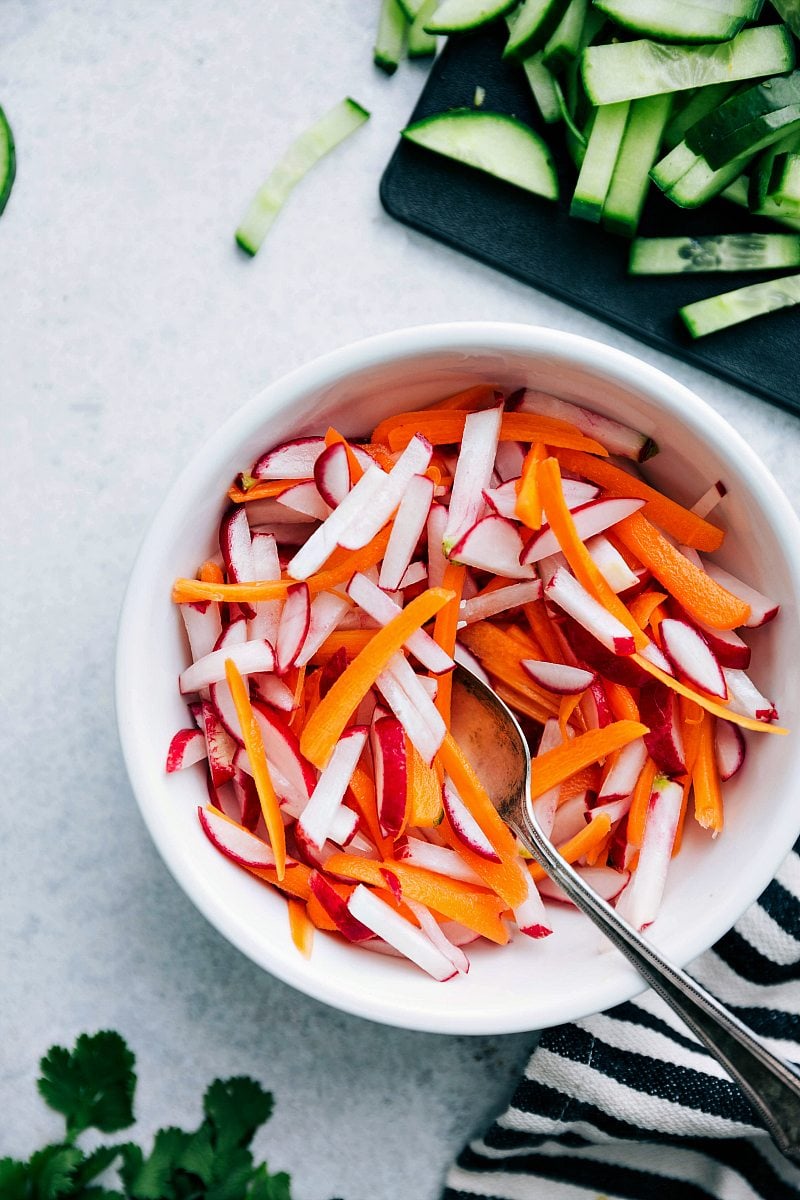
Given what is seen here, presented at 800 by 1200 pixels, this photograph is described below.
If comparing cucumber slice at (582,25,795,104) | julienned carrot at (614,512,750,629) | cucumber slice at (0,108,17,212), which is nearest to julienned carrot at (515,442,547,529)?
julienned carrot at (614,512,750,629)

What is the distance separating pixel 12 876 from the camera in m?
1.37

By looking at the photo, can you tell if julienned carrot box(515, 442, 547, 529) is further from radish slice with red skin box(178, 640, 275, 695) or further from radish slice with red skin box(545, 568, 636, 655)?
radish slice with red skin box(178, 640, 275, 695)

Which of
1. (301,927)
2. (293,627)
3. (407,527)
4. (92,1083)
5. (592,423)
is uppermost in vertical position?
(592,423)

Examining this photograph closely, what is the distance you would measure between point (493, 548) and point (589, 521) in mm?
96

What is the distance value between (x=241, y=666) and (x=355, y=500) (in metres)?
0.19

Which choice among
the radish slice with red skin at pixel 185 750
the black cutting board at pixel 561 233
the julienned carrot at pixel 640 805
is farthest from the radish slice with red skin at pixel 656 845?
the black cutting board at pixel 561 233

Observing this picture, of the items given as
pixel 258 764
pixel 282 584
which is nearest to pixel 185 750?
pixel 258 764

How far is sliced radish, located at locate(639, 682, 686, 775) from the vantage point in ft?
3.49

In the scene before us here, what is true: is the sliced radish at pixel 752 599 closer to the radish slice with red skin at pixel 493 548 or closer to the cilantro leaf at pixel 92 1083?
the radish slice with red skin at pixel 493 548

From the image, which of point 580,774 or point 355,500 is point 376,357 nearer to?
point 355,500

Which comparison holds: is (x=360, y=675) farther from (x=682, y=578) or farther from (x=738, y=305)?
(x=738, y=305)

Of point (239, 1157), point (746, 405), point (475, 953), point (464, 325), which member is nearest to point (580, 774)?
point (475, 953)

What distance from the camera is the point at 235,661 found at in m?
1.04

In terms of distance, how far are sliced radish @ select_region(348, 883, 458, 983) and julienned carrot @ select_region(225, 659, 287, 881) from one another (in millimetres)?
83
